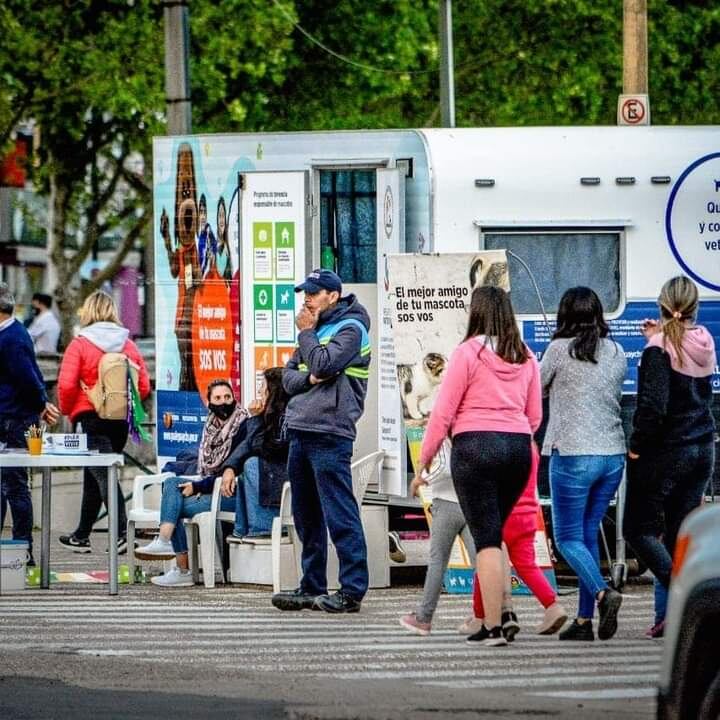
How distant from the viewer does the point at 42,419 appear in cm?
1460

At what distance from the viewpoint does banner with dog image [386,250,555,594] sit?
12586 mm

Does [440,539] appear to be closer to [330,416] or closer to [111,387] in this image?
[330,416]

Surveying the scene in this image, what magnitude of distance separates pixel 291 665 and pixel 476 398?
1488 millimetres

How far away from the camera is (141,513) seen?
Answer: 555 inches

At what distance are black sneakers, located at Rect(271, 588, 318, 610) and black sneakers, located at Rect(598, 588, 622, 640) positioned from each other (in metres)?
1.98

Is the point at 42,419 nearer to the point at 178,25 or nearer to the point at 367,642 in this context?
the point at 367,642

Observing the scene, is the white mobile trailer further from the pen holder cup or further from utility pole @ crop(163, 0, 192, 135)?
utility pole @ crop(163, 0, 192, 135)

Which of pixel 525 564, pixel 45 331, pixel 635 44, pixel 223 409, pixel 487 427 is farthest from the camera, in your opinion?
pixel 45 331

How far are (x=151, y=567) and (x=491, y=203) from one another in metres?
3.71

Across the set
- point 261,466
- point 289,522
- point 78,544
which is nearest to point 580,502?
point 289,522

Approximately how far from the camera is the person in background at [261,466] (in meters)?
13.1

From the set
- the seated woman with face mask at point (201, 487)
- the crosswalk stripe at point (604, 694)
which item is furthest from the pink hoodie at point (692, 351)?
the seated woman with face mask at point (201, 487)

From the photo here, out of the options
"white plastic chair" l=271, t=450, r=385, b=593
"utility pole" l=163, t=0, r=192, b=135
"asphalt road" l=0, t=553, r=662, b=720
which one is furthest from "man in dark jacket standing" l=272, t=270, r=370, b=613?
"utility pole" l=163, t=0, r=192, b=135

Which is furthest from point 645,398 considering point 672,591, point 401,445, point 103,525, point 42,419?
point 103,525
